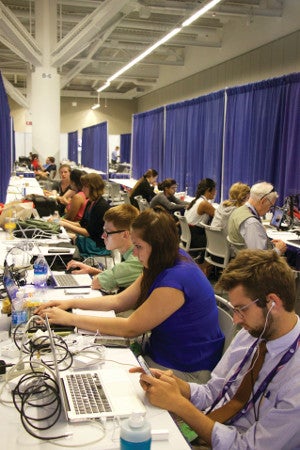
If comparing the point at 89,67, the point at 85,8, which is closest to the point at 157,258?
the point at 85,8

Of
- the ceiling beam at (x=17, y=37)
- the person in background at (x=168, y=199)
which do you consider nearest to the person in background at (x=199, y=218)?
the person in background at (x=168, y=199)

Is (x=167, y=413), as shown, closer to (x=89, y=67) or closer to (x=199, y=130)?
(x=199, y=130)

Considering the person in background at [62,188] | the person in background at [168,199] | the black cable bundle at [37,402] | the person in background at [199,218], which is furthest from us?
the person in background at [168,199]

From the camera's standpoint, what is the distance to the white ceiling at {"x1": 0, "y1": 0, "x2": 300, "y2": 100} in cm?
768

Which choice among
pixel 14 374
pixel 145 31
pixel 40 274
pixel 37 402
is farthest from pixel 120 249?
pixel 145 31

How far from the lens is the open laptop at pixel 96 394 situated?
4.92 feet

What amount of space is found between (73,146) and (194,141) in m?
9.85

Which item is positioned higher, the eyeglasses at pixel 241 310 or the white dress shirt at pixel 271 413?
the eyeglasses at pixel 241 310

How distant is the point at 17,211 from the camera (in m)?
4.93

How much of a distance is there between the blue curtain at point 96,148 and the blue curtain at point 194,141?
2248 millimetres

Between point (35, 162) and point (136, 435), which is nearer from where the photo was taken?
point (136, 435)

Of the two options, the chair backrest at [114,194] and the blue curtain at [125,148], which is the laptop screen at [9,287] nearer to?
the chair backrest at [114,194]

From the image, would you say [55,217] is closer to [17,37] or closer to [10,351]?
[10,351]

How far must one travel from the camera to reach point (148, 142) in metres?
12.8
